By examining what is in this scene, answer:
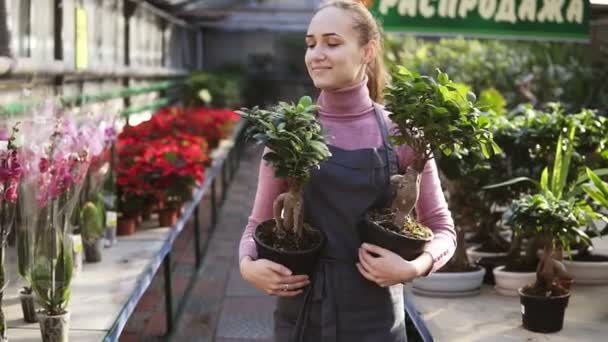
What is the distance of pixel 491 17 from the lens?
200 inches

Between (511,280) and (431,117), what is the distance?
1641 mm

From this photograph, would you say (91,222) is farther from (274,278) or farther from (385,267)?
(385,267)

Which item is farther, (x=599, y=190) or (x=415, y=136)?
(x=599, y=190)

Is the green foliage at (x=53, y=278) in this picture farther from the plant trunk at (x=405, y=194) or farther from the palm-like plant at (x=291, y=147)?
the plant trunk at (x=405, y=194)

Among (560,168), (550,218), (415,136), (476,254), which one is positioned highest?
(415,136)

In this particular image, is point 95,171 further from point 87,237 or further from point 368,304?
point 368,304

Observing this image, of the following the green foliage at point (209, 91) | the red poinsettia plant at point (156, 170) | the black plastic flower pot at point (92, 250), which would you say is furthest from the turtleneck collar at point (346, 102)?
the green foliage at point (209, 91)

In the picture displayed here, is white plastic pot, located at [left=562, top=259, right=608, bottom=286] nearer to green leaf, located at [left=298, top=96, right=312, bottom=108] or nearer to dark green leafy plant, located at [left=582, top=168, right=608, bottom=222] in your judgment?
dark green leafy plant, located at [left=582, top=168, right=608, bottom=222]

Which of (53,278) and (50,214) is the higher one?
(50,214)

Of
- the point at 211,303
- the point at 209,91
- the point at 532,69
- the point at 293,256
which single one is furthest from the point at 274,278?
the point at 209,91

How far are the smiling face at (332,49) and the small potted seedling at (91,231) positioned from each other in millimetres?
1923

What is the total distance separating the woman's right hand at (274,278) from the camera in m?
1.75

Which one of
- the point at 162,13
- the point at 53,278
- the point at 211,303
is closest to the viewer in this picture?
the point at 53,278

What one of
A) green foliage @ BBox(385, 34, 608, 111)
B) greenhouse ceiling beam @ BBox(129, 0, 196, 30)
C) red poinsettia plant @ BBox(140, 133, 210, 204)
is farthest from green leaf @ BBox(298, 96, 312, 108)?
greenhouse ceiling beam @ BBox(129, 0, 196, 30)
